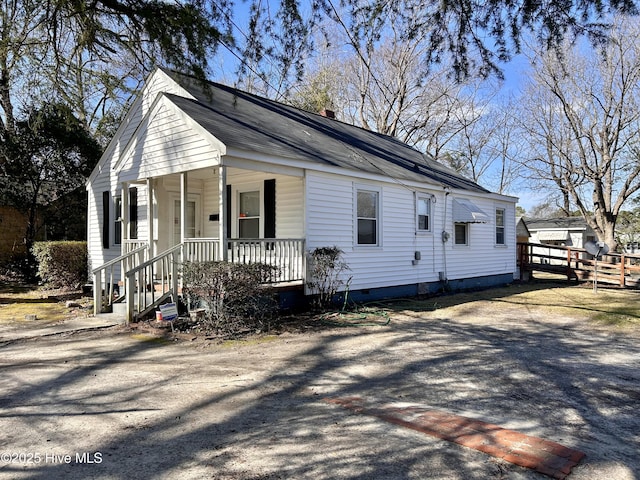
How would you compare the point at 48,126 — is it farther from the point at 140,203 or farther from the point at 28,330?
the point at 28,330

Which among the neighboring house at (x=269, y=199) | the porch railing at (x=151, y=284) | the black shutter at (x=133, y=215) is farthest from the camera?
the black shutter at (x=133, y=215)

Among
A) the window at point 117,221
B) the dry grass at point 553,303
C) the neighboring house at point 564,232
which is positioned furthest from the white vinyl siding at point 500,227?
the neighboring house at point 564,232

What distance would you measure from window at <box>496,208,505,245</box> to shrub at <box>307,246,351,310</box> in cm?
827

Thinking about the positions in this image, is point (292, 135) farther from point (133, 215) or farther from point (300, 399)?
point (300, 399)

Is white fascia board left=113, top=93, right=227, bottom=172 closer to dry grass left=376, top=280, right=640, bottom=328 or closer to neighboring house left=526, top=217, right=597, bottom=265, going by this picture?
dry grass left=376, top=280, right=640, bottom=328

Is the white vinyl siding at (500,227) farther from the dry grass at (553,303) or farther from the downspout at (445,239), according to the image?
the downspout at (445,239)

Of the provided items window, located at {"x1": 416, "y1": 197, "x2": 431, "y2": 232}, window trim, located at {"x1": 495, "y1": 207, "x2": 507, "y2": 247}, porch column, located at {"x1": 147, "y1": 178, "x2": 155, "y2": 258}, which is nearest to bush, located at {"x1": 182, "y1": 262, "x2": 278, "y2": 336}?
porch column, located at {"x1": 147, "y1": 178, "x2": 155, "y2": 258}

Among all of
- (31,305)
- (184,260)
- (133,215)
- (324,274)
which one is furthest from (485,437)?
(31,305)

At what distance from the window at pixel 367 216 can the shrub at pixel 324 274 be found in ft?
3.78

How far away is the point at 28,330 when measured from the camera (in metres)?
8.27

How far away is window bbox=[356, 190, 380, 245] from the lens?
1097cm

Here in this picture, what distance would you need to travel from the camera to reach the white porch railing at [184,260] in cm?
838

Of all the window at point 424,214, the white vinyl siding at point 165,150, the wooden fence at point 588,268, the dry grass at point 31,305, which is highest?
the white vinyl siding at point 165,150

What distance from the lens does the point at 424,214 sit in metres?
12.8
